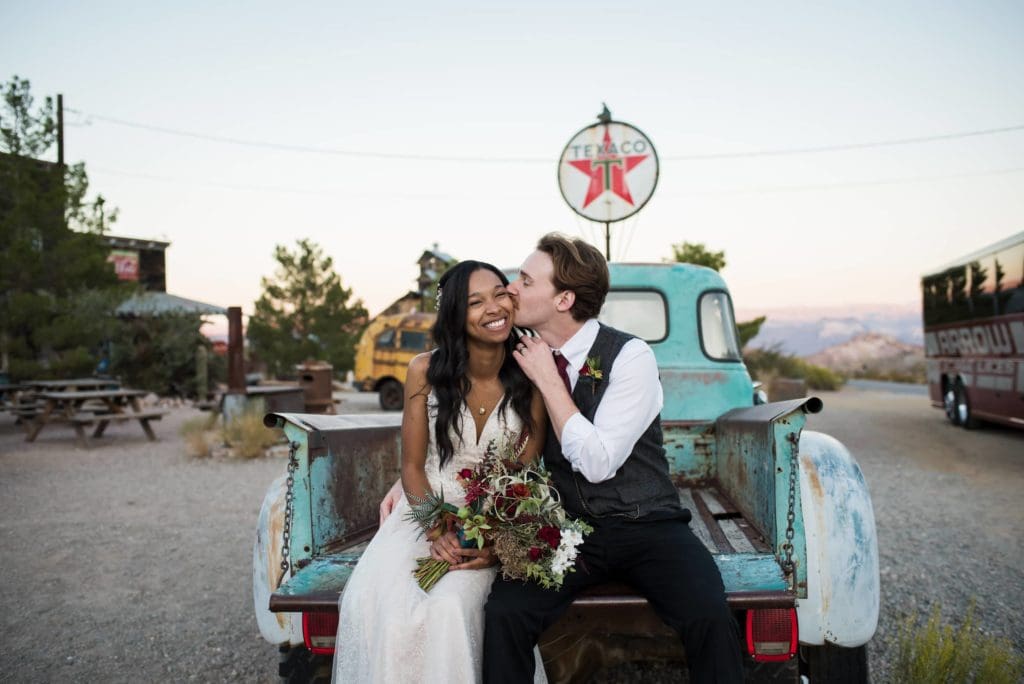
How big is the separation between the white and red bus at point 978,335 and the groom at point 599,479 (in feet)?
32.3

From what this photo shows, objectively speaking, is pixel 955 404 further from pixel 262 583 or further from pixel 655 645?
pixel 262 583

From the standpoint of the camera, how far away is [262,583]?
2455 mm

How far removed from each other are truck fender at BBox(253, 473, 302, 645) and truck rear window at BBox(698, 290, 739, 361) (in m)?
2.80

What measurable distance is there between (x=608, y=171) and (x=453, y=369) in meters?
5.10

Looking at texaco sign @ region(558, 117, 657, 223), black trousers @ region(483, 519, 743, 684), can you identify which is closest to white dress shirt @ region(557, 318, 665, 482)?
black trousers @ region(483, 519, 743, 684)

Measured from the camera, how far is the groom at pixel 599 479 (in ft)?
6.39

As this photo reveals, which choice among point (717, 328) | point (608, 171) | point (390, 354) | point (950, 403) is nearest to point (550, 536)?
point (717, 328)

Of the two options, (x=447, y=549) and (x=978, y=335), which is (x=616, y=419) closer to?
(x=447, y=549)

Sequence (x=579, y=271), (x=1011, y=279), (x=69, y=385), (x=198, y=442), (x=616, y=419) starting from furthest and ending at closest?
(x=69, y=385)
(x=1011, y=279)
(x=198, y=442)
(x=579, y=271)
(x=616, y=419)

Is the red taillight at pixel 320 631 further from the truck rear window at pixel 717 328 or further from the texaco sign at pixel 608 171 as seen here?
the texaco sign at pixel 608 171

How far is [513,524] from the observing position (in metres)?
2.08

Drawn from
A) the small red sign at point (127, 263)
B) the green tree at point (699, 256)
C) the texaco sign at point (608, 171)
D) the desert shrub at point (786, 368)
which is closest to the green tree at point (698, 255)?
the green tree at point (699, 256)

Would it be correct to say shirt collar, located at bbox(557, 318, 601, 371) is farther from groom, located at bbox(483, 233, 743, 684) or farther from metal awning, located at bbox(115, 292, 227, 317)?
metal awning, located at bbox(115, 292, 227, 317)

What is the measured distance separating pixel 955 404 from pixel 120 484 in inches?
534
